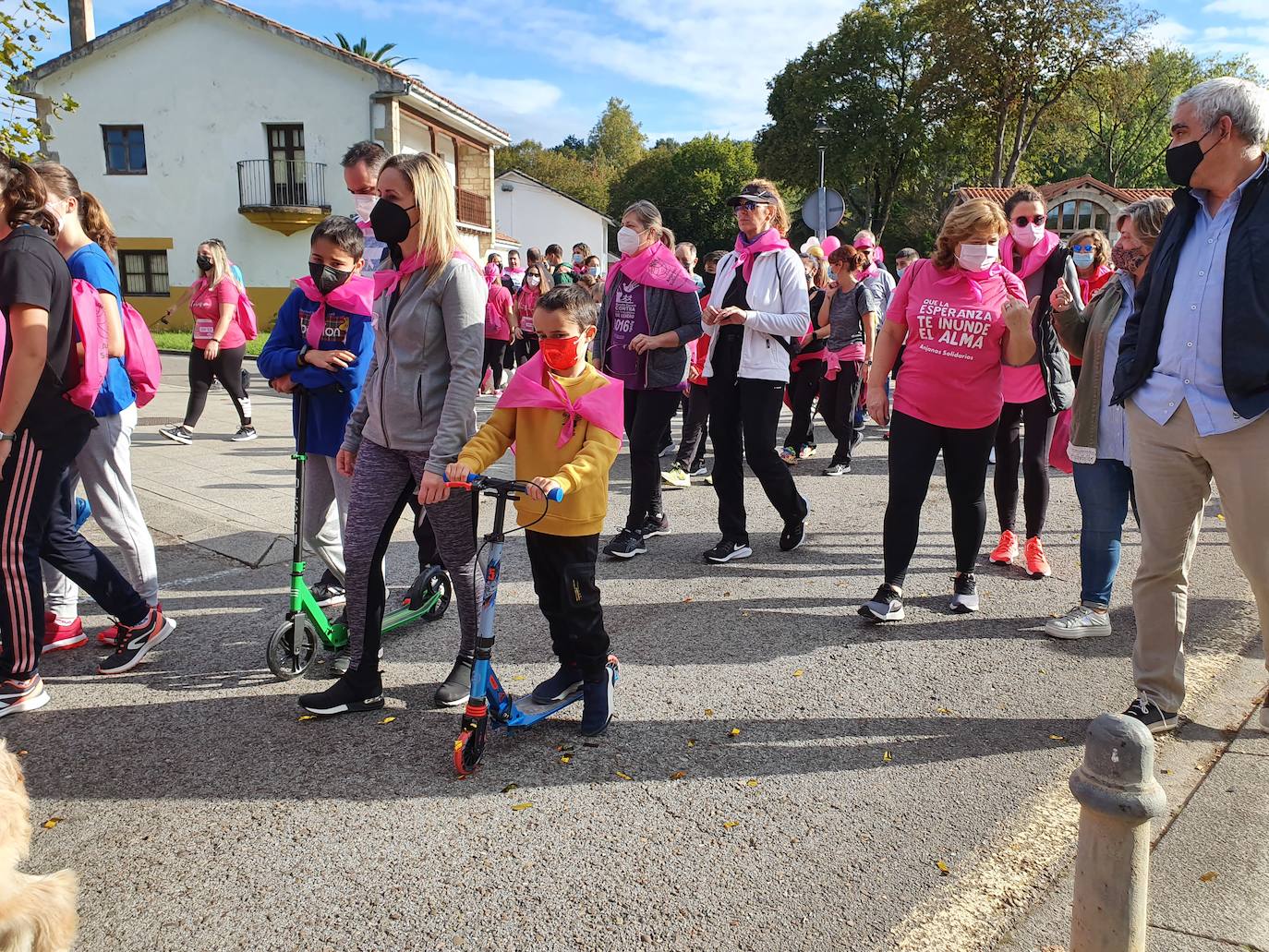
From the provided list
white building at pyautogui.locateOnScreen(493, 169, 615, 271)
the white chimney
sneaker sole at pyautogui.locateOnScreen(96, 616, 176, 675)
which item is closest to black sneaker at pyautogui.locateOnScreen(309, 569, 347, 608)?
sneaker sole at pyautogui.locateOnScreen(96, 616, 176, 675)

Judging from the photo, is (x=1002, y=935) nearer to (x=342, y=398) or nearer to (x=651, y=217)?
(x=342, y=398)

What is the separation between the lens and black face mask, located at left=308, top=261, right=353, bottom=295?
434cm

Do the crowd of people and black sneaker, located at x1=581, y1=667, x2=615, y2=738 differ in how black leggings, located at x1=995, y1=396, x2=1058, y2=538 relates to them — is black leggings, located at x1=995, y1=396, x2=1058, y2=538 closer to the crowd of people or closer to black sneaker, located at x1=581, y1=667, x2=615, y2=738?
the crowd of people

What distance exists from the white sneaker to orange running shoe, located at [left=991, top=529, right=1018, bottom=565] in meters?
1.16

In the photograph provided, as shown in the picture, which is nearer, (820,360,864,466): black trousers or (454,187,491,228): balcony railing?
(820,360,864,466): black trousers

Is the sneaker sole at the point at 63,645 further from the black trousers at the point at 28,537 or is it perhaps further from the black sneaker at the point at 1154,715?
the black sneaker at the point at 1154,715

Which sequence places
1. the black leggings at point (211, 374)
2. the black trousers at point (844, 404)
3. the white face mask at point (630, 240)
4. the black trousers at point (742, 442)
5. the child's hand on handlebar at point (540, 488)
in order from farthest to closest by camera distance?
the black leggings at point (211, 374)
the black trousers at point (844, 404)
the white face mask at point (630, 240)
the black trousers at point (742, 442)
the child's hand on handlebar at point (540, 488)

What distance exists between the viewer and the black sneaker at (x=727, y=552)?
6082 mm

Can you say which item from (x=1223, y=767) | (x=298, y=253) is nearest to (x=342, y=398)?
(x=1223, y=767)

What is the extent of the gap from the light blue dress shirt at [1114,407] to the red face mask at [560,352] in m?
2.58

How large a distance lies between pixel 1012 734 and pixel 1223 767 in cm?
72

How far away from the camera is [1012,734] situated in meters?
3.80

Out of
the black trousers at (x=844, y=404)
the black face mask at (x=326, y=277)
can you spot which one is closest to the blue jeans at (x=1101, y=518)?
the black face mask at (x=326, y=277)

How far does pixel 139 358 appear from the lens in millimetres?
4516
